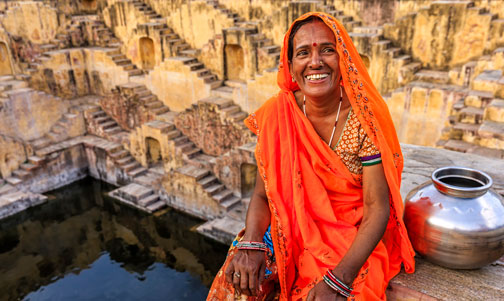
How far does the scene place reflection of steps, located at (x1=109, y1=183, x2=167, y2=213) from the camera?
10.9 meters

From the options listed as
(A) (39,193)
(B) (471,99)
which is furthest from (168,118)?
(B) (471,99)

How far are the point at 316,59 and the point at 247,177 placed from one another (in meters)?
8.17

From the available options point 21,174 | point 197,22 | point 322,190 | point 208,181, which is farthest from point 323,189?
point 21,174

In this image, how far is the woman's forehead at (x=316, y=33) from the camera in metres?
1.81

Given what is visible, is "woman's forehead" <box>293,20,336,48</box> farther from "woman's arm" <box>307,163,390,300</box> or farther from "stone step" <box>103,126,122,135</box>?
"stone step" <box>103,126,122,135</box>

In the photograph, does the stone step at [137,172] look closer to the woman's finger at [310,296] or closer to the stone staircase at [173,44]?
the stone staircase at [173,44]

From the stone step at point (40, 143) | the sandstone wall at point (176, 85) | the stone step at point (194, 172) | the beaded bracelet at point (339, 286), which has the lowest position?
the stone step at point (194, 172)

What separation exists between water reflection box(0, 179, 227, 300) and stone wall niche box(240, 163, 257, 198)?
5.14ft

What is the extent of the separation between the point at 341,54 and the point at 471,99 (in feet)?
18.4

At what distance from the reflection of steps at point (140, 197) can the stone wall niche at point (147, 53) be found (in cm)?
495

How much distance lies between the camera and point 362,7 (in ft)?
35.4

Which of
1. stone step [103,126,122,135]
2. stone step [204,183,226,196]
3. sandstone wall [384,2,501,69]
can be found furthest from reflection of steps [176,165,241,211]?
sandstone wall [384,2,501,69]

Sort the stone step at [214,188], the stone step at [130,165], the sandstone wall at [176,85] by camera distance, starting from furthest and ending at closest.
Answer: the stone step at [130,165]
the sandstone wall at [176,85]
the stone step at [214,188]

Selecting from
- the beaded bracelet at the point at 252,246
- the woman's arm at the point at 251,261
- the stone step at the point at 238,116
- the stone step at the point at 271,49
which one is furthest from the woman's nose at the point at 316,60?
Answer: the stone step at the point at 271,49
